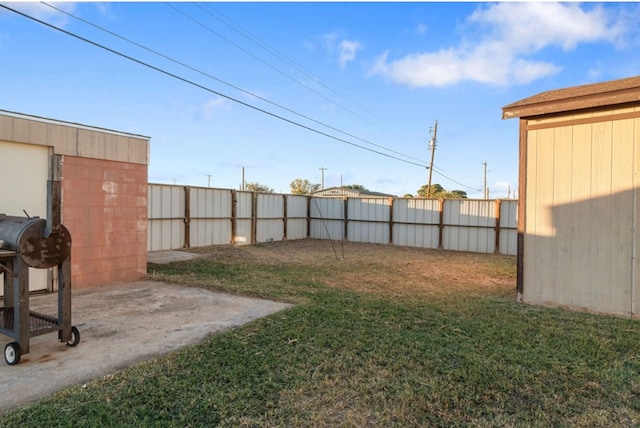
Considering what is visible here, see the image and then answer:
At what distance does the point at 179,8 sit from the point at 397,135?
56.7 ft

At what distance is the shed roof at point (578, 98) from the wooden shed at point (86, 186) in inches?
247

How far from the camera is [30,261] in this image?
3133 millimetres

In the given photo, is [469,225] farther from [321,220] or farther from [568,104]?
[568,104]

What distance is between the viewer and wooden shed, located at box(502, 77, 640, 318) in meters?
4.76

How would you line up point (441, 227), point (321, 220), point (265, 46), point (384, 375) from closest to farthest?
1. point (384, 375)
2. point (265, 46)
3. point (441, 227)
4. point (321, 220)

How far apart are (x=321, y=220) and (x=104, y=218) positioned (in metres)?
10.9

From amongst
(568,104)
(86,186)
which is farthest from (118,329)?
(568,104)

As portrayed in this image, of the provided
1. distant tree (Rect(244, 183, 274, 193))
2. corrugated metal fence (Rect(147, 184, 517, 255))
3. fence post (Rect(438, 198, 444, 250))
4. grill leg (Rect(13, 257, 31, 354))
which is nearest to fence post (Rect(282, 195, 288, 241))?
corrugated metal fence (Rect(147, 184, 517, 255))

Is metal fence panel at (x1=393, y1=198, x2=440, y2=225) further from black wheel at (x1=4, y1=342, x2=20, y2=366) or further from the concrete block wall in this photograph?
black wheel at (x1=4, y1=342, x2=20, y2=366)

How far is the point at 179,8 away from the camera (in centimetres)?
860

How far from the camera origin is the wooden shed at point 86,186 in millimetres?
5082

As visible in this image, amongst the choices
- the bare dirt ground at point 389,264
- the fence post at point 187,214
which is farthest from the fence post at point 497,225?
the fence post at point 187,214

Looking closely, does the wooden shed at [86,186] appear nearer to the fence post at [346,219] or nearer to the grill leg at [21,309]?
the grill leg at [21,309]

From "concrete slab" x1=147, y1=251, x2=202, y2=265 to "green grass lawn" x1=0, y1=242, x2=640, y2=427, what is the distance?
4902 mm
